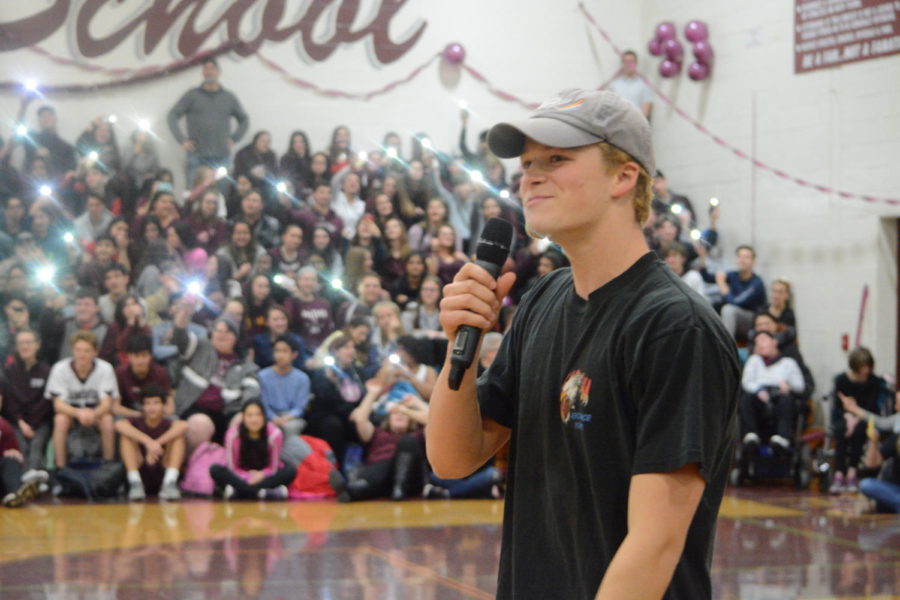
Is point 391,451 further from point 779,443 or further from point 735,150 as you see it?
point 735,150

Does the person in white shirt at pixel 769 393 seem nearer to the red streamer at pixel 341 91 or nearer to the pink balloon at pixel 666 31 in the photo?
the pink balloon at pixel 666 31

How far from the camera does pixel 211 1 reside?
12.6 metres

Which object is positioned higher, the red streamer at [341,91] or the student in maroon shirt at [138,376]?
the red streamer at [341,91]

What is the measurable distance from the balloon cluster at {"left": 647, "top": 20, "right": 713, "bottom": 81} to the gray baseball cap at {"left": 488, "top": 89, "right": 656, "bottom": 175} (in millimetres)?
11255

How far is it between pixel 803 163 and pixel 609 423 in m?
10.1

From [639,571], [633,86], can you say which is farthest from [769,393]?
[639,571]

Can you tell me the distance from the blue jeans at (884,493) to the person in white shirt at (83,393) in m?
5.44

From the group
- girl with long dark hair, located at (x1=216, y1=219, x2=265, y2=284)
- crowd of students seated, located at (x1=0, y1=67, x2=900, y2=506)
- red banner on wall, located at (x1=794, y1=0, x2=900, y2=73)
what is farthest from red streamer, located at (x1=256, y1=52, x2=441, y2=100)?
red banner on wall, located at (x1=794, y1=0, x2=900, y2=73)

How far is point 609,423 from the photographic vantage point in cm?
180

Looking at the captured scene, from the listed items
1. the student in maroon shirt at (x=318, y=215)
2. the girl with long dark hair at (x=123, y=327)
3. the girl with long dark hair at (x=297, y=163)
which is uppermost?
the girl with long dark hair at (x=297, y=163)

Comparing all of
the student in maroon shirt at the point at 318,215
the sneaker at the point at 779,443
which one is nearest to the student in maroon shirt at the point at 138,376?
the student in maroon shirt at the point at 318,215

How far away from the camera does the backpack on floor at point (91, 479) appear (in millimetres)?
8195

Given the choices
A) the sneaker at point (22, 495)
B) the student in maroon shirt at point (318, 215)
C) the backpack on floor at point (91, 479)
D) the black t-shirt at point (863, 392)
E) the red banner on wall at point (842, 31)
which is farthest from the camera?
the student in maroon shirt at point (318, 215)

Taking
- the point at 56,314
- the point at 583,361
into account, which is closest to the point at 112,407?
the point at 56,314
